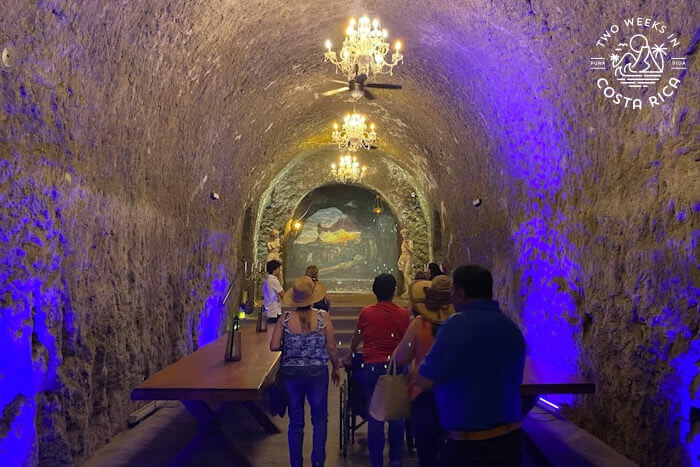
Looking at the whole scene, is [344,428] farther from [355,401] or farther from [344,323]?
[344,323]

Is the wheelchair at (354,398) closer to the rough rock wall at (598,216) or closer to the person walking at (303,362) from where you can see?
the person walking at (303,362)

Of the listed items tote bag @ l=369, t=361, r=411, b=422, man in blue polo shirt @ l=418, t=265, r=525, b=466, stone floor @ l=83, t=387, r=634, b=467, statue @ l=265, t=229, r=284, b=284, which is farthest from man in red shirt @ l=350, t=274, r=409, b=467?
statue @ l=265, t=229, r=284, b=284

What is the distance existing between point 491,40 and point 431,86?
2.37 m

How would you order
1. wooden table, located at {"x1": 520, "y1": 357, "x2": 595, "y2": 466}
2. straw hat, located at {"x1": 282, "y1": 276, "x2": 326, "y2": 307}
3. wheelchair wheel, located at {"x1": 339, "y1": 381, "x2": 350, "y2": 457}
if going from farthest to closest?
wheelchair wheel, located at {"x1": 339, "y1": 381, "x2": 350, "y2": 457}, wooden table, located at {"x1": 520, "y1": 357, "x2": 595, "y2": 466}, straw hat, located at {"x1": 282, "y1": 276, "x2": 326, "y2": 307}

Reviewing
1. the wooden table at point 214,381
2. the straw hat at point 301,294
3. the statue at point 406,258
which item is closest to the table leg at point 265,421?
the wooden table at point 214,381

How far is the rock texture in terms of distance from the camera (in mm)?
3402

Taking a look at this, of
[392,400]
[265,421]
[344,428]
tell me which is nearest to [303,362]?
[392,400]

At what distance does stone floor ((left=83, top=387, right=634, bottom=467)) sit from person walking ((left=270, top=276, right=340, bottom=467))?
0.76 m

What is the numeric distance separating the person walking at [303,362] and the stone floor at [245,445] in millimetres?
765

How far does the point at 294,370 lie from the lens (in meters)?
3.45

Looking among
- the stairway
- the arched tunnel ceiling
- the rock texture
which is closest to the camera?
the rock texture

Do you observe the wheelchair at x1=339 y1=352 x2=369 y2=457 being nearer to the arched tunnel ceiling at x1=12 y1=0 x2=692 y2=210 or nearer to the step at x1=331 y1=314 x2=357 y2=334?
the arched tunnel ceiling at x1=12 y1=0 x2=692 y2=210

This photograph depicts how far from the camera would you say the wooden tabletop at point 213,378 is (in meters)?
3.28

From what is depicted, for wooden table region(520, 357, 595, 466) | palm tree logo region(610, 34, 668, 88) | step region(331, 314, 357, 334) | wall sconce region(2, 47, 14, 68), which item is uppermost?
palm tree logo region(610, 34, 668, 88)
